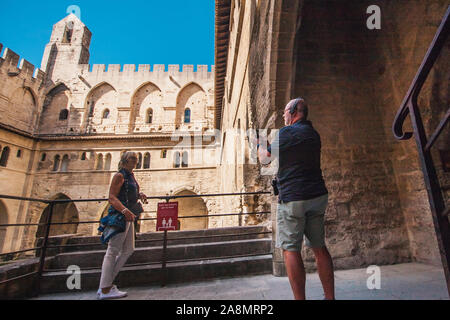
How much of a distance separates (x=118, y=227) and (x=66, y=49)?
2988 cm

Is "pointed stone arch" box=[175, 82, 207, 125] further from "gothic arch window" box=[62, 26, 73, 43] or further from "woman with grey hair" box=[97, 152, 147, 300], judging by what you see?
"woman with grey hair" box=[97, 152, 147, 300]

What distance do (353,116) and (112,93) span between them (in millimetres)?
24445

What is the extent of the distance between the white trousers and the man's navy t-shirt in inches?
77.4

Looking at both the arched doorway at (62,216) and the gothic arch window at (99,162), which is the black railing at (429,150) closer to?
the gothic arch window at (99,162)

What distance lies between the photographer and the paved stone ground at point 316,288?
81.9 inches

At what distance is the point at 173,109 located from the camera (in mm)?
21984

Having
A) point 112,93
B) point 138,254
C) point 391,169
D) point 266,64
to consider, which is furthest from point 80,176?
point 391,169

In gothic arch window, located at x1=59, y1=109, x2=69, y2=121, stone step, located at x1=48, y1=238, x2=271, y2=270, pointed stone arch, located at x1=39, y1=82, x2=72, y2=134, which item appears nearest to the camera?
stone step, located at x1=48, y1=238, x2=271, y2=270

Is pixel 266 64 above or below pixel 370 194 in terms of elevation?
above

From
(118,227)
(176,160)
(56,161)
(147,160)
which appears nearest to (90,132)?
(56,161)

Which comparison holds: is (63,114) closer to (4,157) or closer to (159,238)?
(4,157)

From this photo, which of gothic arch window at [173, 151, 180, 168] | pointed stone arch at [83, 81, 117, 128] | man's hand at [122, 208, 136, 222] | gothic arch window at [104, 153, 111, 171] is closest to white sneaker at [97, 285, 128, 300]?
man's hand at [122, 208, 136, 222]

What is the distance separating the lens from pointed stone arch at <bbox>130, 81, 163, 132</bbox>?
22062 millimetres
